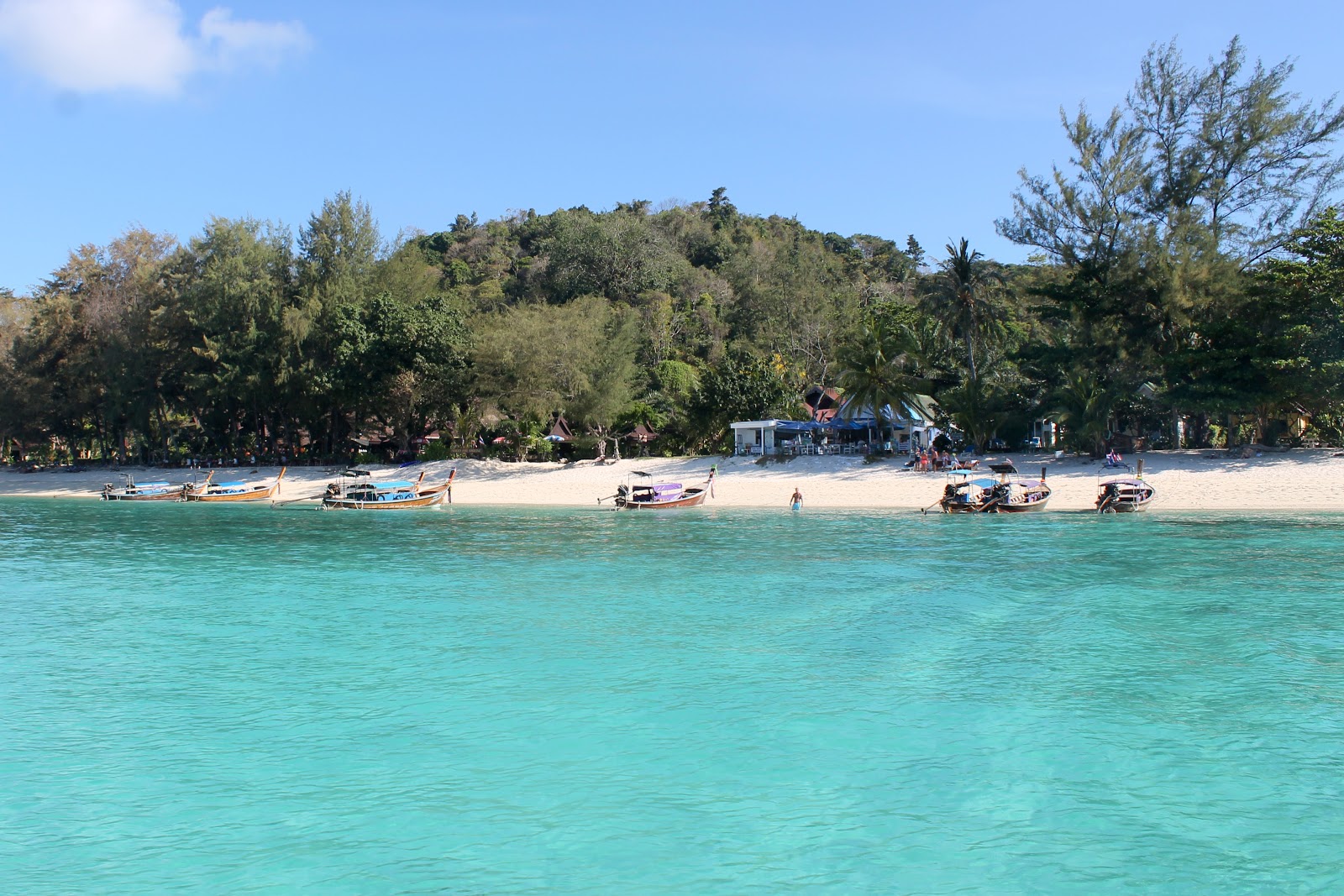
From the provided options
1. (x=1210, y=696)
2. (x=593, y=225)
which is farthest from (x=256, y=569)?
(x=593, y=225)

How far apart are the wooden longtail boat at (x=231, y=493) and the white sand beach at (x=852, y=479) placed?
1050 millimetres

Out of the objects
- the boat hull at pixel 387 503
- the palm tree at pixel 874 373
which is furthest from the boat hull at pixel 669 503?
the palm tree at pixel 874 373

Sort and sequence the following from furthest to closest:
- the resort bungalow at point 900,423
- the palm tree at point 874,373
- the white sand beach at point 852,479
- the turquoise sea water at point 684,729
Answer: the resort bungalow at point 900,423, the palm tree at point 874,373, the white sand beach at point 852,479, the turquoise sea water at point 684,729

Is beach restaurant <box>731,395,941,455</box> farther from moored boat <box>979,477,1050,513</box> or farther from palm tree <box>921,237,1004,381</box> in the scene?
moored boat <box>979,477,1050,513</box>

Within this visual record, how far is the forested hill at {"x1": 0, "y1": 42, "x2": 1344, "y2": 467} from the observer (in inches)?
1658

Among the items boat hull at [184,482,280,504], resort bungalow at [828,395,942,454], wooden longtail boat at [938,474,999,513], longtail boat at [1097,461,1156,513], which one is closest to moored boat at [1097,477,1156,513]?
longtail boat at [1097,461,1156,513]

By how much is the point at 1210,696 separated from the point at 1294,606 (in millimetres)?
7603

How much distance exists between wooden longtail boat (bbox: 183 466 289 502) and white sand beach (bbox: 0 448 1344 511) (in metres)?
1.05

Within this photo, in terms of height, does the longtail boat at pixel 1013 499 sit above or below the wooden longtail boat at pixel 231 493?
below

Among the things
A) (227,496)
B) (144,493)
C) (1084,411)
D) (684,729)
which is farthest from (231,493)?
(684,729)

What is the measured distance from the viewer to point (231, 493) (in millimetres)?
50906

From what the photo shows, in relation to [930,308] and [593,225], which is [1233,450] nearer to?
[930,308]

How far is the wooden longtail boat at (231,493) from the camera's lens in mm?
50875

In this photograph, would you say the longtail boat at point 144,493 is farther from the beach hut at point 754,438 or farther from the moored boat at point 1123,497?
the moored boat at point 1123,497
